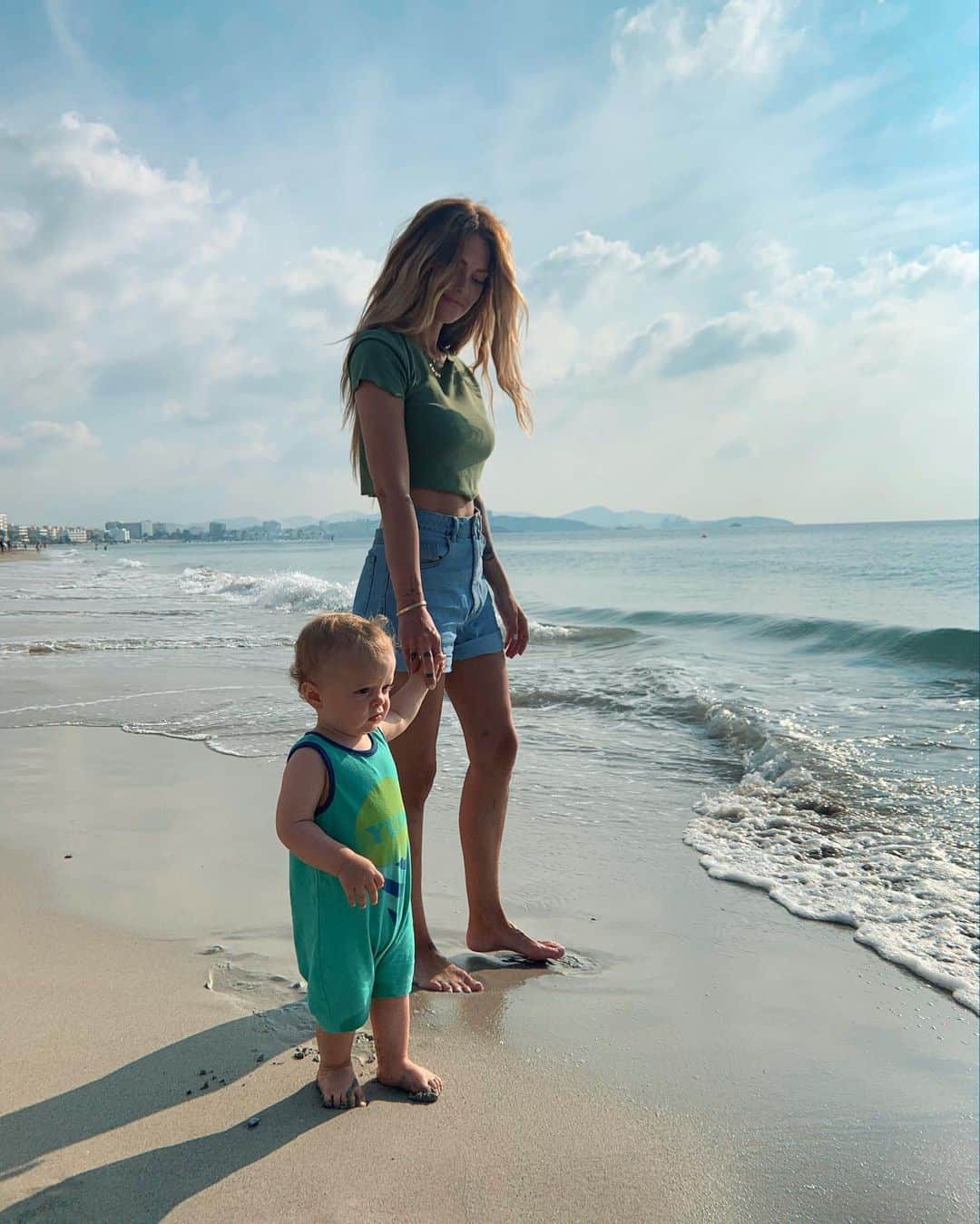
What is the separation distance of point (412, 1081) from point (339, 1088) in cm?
16

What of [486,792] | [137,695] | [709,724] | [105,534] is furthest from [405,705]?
[105,534]

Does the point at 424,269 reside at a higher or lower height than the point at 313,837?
higher

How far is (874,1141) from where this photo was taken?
2086 millimetres

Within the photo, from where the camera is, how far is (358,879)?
1.82 m

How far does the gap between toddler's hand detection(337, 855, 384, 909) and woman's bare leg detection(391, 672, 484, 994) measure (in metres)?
0.81

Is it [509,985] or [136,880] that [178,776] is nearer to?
[136,880]

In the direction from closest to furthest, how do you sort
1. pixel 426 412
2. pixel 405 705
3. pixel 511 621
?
pixel 405 705, pixel 426 412, pixel 511 621

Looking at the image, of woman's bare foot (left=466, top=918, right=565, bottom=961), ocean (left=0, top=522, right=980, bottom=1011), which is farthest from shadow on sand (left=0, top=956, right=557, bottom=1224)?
ocean (left=0, top=522, right=980, bottom=1011)

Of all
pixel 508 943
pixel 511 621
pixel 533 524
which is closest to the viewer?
pixel 508 943

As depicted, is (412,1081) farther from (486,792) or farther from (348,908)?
(486,792)

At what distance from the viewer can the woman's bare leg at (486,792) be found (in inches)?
113

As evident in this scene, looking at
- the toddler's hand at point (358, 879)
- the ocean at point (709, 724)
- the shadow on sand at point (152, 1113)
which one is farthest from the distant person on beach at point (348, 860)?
the ocean at point (709, 724)

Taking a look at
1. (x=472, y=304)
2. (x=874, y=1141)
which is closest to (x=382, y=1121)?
(x=874, y=1141)

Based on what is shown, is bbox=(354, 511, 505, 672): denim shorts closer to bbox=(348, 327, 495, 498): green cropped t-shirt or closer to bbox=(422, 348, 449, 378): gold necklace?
bbox=(348, 327, 495, 498): green cropped t-shirt
